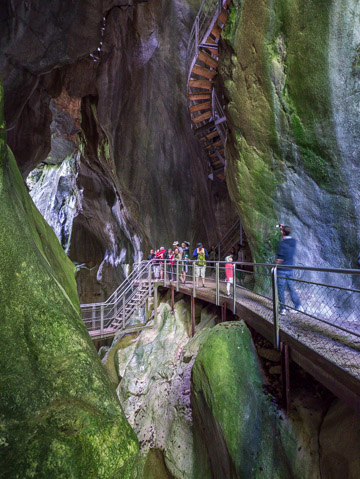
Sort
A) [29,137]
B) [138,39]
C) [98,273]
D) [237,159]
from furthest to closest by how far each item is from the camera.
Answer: [98,273], [138,39], [29,137], [237,159]

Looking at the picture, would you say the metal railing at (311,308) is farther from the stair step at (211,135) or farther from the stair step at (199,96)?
the stair step at (211,135)

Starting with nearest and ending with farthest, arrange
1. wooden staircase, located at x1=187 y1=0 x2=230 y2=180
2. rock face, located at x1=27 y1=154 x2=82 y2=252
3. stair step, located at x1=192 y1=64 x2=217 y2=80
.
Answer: wooden staircase, located at x1=187 y1=0 x2=230 y2=180 → stair step, located at x1=192 y1=64 x2=217 y2=80 → rock face, located at x1=27 y1=154 x2=82 y2=252

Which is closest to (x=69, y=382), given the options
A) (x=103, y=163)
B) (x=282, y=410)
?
(x=282, y=410)

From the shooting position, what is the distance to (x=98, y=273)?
23344 mm

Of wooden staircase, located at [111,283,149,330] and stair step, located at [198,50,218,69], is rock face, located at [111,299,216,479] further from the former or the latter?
stair step, located at [198,50,218,69]

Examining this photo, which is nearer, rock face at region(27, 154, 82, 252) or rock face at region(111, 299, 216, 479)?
rock face at region(111, 299, 216, 479)

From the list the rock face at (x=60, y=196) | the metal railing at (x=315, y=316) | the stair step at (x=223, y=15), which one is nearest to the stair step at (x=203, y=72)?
the stair step at (x=223, y=15)

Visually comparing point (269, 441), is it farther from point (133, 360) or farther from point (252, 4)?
point (252, 4)

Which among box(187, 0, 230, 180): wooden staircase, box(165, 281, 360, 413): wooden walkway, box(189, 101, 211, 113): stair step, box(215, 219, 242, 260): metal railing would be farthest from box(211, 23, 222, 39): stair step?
box(215, 219, 242, 260): metal railing

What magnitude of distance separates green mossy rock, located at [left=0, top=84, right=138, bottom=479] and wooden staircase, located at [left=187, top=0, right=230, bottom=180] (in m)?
9.14

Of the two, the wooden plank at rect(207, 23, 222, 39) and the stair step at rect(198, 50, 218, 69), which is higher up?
the wooden plank at rect(207, 23, 222, 39)

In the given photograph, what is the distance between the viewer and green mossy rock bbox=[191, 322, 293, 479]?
3529mm

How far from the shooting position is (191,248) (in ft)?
59.0

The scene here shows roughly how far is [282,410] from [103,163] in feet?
55.1
